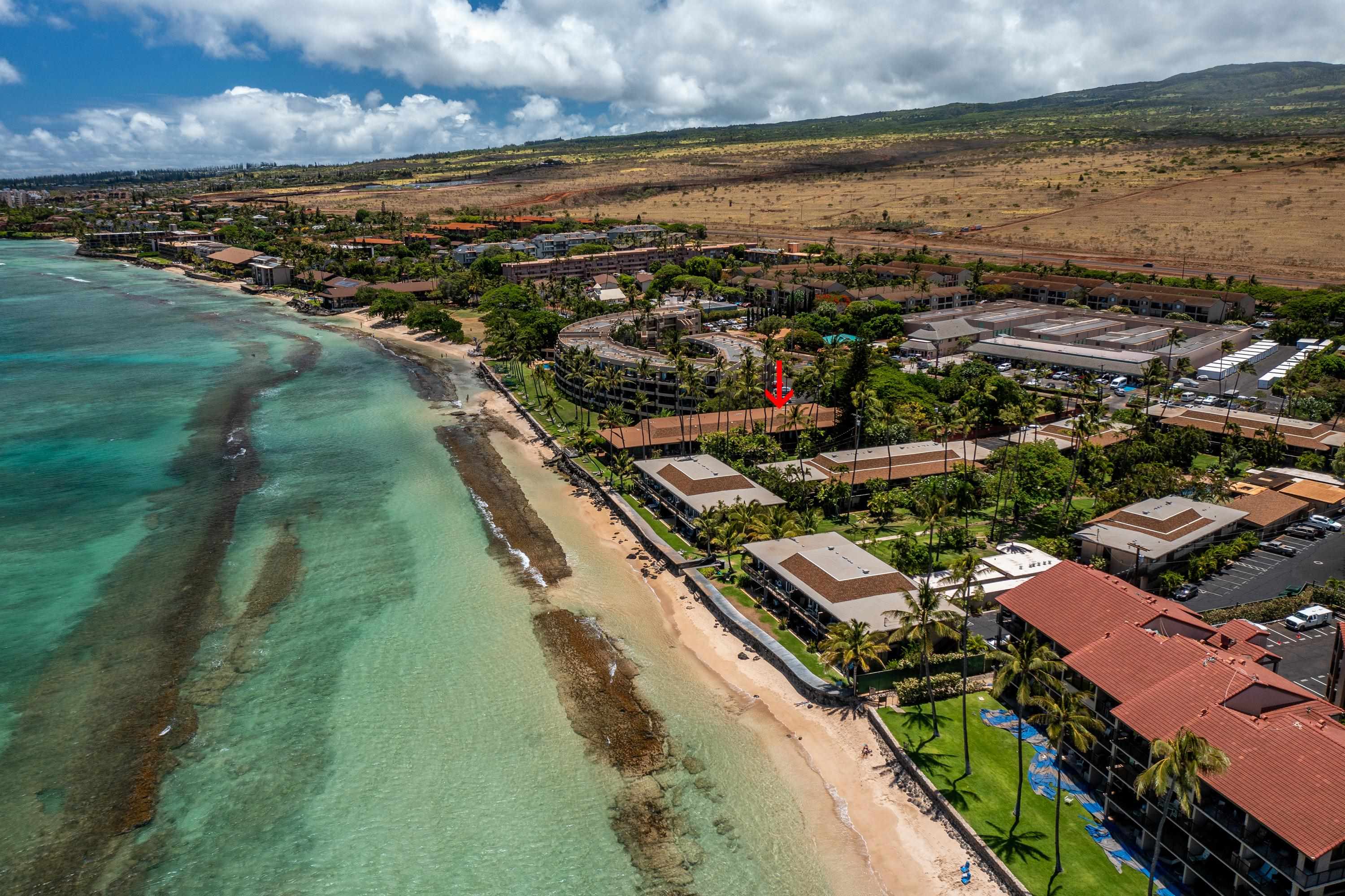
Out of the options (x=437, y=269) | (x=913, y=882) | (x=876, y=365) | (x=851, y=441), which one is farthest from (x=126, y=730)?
(x=437, y=269)

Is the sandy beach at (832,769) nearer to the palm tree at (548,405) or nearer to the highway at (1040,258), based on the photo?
the palm tree at (548,405)

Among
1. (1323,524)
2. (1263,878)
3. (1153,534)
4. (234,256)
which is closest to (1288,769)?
(1263,878)

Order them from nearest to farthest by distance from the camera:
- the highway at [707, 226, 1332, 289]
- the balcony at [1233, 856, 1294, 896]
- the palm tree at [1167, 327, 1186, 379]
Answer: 1. the balcony at [1233, 856, 1294, 896]
2. the palm tree at [1167, 327, 1186, 379]
3. the highway at [707, 226, 1332, 289]

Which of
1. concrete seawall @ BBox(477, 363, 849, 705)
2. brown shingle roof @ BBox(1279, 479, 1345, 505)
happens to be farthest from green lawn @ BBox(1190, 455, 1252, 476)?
concrete seawall @ BBox(477, 363, 849, 705)

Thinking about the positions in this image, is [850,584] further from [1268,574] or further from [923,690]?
[1268,574]

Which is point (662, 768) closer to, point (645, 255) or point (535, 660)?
point (535, 660)

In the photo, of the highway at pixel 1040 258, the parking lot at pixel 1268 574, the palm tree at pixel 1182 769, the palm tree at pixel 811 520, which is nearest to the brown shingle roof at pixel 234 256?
the highway at pixel 1040 258

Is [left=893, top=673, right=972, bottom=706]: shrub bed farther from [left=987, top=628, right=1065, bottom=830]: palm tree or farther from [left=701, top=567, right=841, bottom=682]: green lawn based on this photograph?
[left=987, top=628, right=1065, bottom=830]: palm tree
